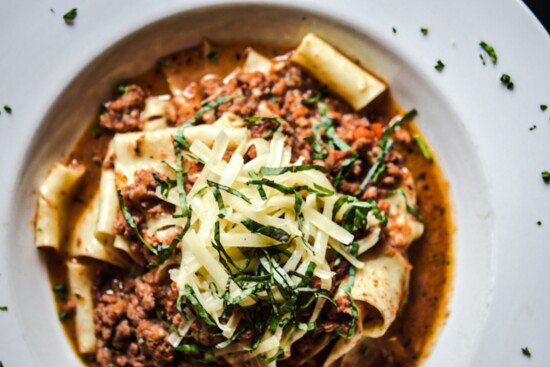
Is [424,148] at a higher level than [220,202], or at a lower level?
lower

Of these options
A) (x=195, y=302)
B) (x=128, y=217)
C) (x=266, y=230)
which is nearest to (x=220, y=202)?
(x=266, y=230)

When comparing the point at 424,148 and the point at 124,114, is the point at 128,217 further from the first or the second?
the point at 424,148

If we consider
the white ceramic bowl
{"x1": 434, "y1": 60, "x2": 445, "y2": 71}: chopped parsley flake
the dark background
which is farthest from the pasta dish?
the dark background

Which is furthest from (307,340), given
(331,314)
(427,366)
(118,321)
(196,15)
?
(196,15)

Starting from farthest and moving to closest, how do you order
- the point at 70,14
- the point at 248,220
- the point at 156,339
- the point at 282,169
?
1. the point at 70,14
2. the point at 156,339
3. the point at 282,169
4. the point at 248,220

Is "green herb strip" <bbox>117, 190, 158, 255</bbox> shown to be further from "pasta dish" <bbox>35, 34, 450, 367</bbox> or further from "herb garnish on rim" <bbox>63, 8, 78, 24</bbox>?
"herb garnish on rim" <bbox>63, 8, 78, 24</bbox>

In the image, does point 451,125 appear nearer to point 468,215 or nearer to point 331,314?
point 468,215
